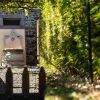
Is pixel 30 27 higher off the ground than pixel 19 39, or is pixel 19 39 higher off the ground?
pixel 30 27

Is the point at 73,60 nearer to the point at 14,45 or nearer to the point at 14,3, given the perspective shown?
the point at 14,3

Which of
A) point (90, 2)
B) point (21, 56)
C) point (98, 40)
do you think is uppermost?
point (90, 2)

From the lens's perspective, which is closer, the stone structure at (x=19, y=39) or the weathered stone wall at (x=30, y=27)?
the stone structure at (x=19, y=39)

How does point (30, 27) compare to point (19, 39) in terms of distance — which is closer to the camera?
point (19, 39)

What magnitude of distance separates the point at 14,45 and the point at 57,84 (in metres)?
14.7

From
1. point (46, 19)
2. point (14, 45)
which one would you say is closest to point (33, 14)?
point (14, 45)

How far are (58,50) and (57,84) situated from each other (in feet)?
8.80

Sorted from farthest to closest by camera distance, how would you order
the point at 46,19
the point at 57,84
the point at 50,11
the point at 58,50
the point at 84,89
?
the point at 46,19 < the point at 50,11 < the point at 58,50 < the point at 57,84 < the point at 84,89

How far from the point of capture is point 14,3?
58.9 ft

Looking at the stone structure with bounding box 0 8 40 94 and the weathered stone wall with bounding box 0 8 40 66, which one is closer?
the stone structure with bounding box 0 8 40 94

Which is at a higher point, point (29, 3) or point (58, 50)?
point (29, 3)

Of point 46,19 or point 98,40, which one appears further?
point 46,19

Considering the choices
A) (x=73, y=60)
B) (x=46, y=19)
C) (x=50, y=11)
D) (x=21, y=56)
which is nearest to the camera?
(x=73, y=60)

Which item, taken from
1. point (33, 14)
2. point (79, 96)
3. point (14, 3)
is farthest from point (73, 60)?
point (33, 14)
